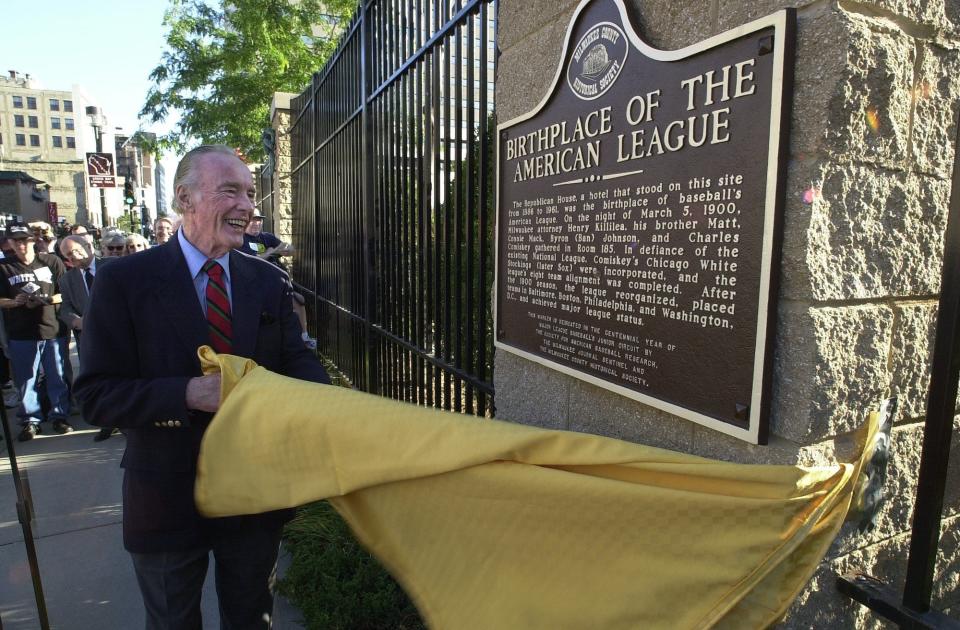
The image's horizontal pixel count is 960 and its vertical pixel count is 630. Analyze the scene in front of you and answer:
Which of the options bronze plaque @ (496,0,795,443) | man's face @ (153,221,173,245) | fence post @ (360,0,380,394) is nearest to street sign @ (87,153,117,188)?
man's face @ (153,221,173,245)

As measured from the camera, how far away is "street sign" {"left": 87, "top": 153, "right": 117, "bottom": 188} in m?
23.4

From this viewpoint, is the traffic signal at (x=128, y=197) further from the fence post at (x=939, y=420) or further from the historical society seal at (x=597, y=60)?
the fence post at (x=939, y=420)

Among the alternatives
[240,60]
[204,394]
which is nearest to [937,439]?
[204,394]

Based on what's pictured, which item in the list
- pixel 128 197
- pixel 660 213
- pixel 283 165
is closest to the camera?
pixel 660 213

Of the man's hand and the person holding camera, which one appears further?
the person holding camera

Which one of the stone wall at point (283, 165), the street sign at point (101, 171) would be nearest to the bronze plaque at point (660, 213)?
the stone wall at point (283, 165)

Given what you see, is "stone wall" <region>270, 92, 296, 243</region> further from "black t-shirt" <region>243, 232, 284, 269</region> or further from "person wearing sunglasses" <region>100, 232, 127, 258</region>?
"person wearing sunglasses" <region>100, 232, 127, 258</region>

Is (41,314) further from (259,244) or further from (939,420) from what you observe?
(939,420)

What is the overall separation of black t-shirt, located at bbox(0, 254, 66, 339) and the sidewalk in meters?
1.36

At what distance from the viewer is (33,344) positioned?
6594 mm

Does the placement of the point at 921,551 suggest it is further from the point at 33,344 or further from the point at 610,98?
the point at 33,344

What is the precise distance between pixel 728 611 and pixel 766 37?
1271 millimetres

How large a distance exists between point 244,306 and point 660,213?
158 cm

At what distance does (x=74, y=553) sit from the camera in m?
3.97
